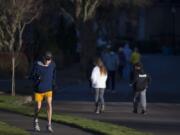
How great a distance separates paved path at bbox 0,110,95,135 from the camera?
16609mm

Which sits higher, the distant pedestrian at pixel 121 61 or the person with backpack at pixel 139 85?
the distant pedestrian at pixel 121 61

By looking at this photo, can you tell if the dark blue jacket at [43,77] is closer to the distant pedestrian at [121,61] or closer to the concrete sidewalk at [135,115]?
the concrete sidewalk at [135,115]

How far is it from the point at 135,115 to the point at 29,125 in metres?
4.89

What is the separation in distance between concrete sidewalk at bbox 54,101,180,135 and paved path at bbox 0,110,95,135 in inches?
69.2

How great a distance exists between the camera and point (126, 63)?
39.4 meters

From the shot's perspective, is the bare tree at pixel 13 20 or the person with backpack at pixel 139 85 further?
the bare tree at pixel 13 20

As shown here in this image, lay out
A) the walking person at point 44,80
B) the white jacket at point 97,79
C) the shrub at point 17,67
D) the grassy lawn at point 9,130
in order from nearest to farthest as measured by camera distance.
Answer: the grassy lawn at point 9,130
the walking person at point 44,80
the white jacket at point 97,79
the shrub at point 17,67

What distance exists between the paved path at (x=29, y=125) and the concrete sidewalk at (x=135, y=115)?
1.76 meters

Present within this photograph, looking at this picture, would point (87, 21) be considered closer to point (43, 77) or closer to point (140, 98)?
point (140, 98)

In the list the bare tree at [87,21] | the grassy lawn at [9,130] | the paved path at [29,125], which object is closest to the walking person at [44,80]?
the paved path at [29,125]

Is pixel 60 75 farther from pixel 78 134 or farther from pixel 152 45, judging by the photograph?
pixel 152 45

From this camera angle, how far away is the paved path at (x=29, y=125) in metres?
16.6

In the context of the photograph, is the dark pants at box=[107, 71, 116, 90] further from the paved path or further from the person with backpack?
the paved path

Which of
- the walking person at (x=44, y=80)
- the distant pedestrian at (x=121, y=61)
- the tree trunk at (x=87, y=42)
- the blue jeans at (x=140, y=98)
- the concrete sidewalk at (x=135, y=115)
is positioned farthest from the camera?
the tree trunk at (x=87, y=42)
